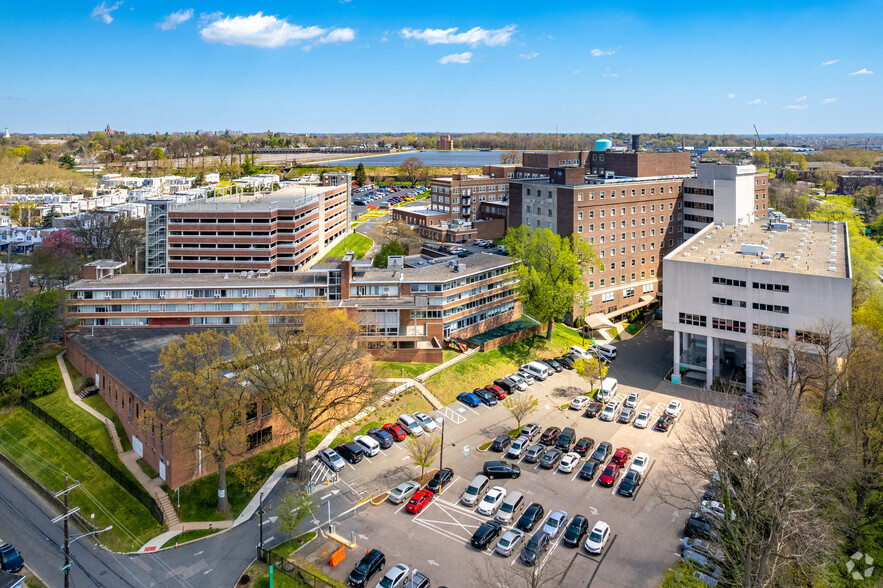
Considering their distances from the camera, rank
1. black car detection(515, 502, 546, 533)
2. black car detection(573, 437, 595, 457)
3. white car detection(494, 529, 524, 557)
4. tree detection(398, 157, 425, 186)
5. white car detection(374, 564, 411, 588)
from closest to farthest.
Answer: white car detection(374, 564, 411, 588), white car detection(494, 529, 524, 557), black car detection(515, 502, 546, 533), black car detection(573, 437, 595, 457), tree detection(398, 157, 425, 186)

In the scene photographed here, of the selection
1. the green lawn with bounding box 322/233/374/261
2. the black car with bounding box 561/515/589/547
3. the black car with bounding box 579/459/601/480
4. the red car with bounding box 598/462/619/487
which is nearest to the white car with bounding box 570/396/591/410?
the black car with bounding box 579/459/601/480

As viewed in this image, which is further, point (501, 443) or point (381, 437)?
point (381, 437)

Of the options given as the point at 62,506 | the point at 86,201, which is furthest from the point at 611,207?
A: the point at 86,201

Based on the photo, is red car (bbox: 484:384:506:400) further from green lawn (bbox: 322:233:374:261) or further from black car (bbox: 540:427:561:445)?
green lawn (bbox: 322:233:374:261)

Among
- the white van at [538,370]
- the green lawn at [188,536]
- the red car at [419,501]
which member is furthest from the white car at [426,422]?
the green lawn at [188,536]

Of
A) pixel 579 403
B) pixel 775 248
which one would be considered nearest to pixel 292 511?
pixel 579 403

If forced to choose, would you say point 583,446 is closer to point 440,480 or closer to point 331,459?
point 440,480

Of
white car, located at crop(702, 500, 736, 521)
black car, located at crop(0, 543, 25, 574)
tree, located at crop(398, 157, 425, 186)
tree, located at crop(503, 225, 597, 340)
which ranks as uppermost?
tree, located at crop(398, 157, 425, 186)
